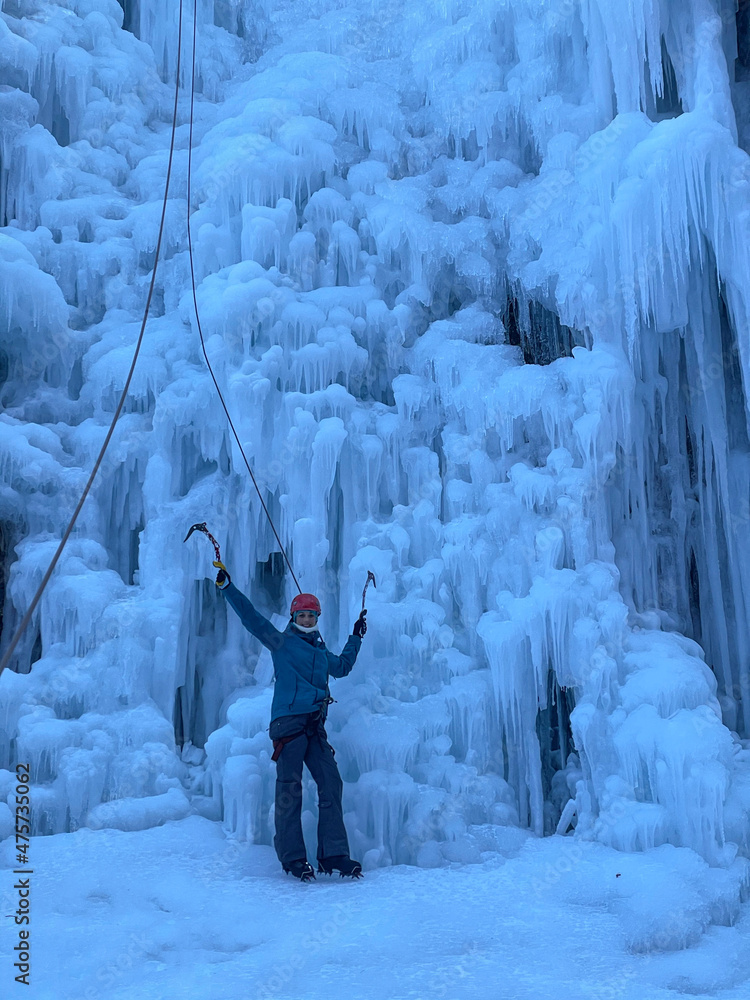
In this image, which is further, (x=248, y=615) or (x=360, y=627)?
(x=360, y=627)

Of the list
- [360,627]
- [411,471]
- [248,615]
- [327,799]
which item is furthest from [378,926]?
[411,471]

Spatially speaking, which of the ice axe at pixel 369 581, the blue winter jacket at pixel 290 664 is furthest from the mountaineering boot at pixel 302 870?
the ice axe at pixel 369 581

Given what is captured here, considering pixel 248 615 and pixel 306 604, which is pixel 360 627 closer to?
pixel 306 604

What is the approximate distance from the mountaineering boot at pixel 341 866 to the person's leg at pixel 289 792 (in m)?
0.12

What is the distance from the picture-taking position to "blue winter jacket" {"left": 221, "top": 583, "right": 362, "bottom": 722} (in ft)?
15.7

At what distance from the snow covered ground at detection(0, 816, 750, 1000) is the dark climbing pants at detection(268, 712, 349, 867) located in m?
0.17

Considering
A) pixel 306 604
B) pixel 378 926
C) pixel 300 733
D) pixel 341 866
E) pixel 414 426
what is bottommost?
pixel 378 926

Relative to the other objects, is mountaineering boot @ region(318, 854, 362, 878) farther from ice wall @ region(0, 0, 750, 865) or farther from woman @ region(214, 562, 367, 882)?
ice wall @ region(0, 0, 750, 865)

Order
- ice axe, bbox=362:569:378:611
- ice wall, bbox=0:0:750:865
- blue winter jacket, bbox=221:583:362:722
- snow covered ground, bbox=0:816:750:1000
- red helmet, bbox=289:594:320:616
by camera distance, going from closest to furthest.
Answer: snow covered ground, bbox=0:816:750:1000, blue winter jacket, bbox=221:583:362:722, red helmet, bbox=289:594:320:616, ice wall, bbox=0:0:750:865, ice axe, bbox=362:569:378:611

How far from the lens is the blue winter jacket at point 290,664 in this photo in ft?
15.7

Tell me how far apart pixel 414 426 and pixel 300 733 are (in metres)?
2.70

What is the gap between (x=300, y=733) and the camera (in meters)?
4.82

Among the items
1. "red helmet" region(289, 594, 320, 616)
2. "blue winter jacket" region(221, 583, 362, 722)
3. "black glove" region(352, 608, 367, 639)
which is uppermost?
"red helmet" region(289, 594, 320, 616)

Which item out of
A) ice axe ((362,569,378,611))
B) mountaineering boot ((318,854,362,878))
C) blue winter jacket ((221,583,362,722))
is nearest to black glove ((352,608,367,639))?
ice axe ((362,569,378,611))
